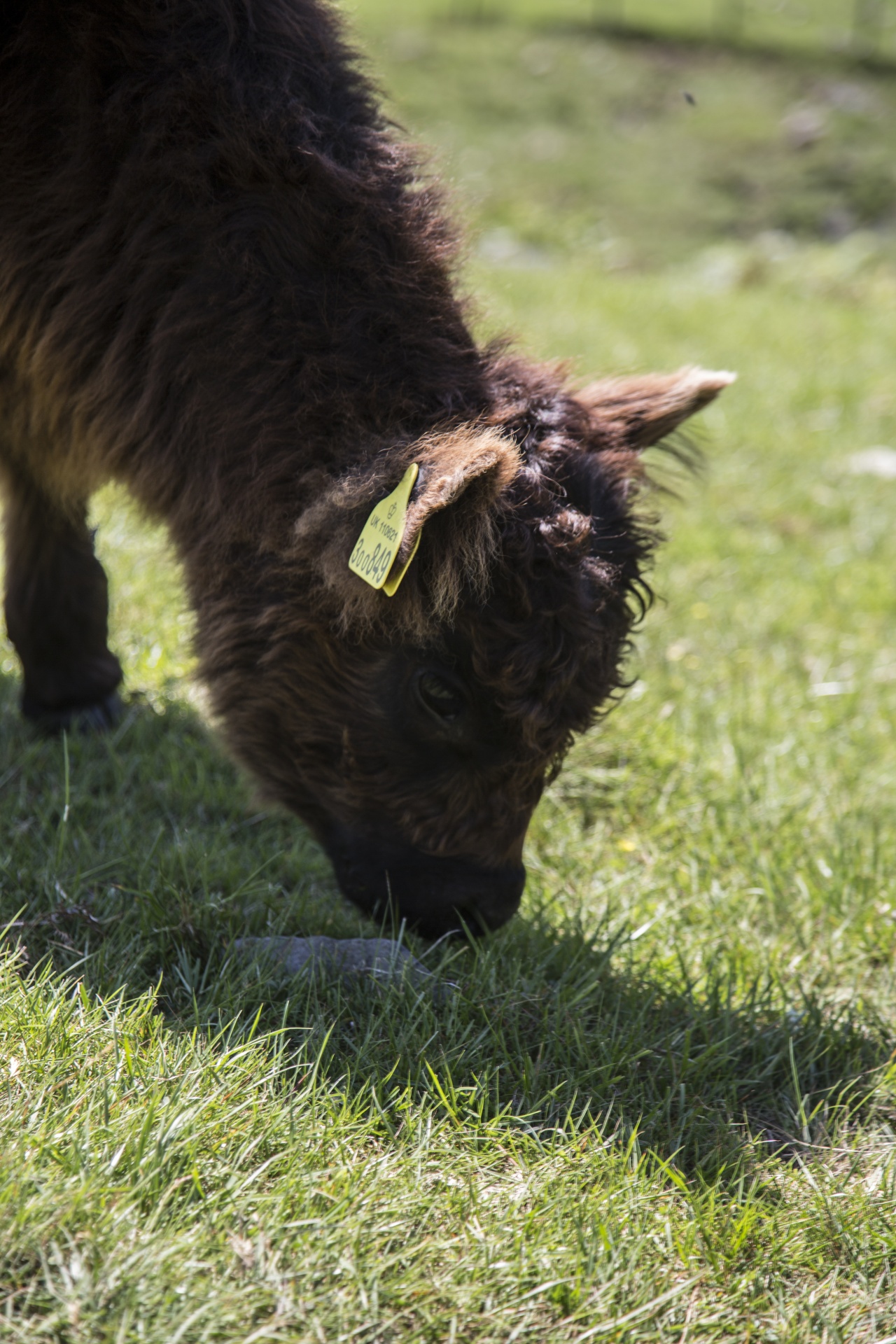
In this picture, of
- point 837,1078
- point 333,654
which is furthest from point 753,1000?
point 333,654

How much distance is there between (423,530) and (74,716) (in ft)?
6.43

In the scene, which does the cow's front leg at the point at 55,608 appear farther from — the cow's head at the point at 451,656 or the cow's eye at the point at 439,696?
the cow's eye at the point at 439,696

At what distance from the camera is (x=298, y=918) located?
322cm

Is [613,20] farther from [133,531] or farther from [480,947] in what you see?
[480,947]

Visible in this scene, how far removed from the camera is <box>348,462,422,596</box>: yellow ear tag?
251 centimetres

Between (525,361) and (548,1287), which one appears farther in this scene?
(525,361)

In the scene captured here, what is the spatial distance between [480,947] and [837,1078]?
102cm

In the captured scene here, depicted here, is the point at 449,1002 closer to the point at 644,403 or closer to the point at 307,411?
the point at 307,411

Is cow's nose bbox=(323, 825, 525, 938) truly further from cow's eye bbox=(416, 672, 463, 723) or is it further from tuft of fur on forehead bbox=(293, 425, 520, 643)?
tuft of fur on forehead bbox=(293, 425, 520, 643)

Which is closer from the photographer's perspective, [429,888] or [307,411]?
[307,411]

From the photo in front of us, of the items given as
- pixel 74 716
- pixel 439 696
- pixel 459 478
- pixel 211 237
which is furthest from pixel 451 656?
pixel 74 716

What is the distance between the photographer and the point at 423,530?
8.50 ft

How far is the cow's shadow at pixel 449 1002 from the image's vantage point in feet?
8.87

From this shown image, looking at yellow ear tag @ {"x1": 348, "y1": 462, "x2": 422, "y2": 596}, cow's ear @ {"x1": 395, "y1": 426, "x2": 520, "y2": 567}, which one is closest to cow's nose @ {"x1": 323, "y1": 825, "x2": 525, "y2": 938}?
yellow ear tag @ {"x1": 348, "y1": 462, "x2": 422, "y2": 596}
